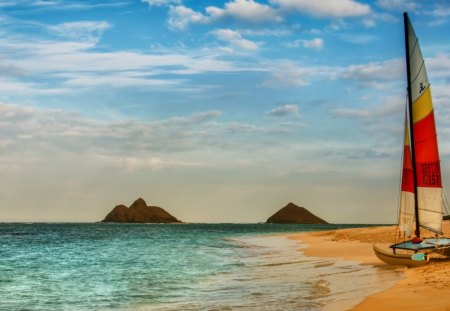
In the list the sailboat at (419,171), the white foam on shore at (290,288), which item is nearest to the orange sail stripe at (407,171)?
the sailboat at (419,171)

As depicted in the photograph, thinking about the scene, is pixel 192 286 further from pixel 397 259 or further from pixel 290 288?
pixel 397 259

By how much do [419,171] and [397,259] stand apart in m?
5.12

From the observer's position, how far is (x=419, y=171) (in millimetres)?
27766

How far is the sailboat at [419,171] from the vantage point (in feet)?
88.5

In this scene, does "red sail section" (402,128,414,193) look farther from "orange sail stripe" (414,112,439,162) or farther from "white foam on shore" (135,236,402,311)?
"white foam on shore" (135,236,402,311)

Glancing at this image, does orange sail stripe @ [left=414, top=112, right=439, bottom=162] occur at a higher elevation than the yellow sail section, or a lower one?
lower

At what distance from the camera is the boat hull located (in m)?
24.7

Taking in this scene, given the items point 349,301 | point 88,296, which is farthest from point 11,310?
point 349,301

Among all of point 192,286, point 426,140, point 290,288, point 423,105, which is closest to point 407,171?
point 426,140

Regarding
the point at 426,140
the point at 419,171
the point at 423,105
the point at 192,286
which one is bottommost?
the point at 192,286

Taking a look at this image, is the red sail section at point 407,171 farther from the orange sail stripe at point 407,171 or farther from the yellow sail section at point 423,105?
the yellow sail section at point 423,105

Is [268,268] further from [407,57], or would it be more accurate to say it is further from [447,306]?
[447,306]

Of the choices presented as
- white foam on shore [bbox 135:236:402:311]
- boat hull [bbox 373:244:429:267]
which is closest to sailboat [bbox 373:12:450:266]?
boat hull [bbox 373:244:429:267]

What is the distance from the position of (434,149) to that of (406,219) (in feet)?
13.0
